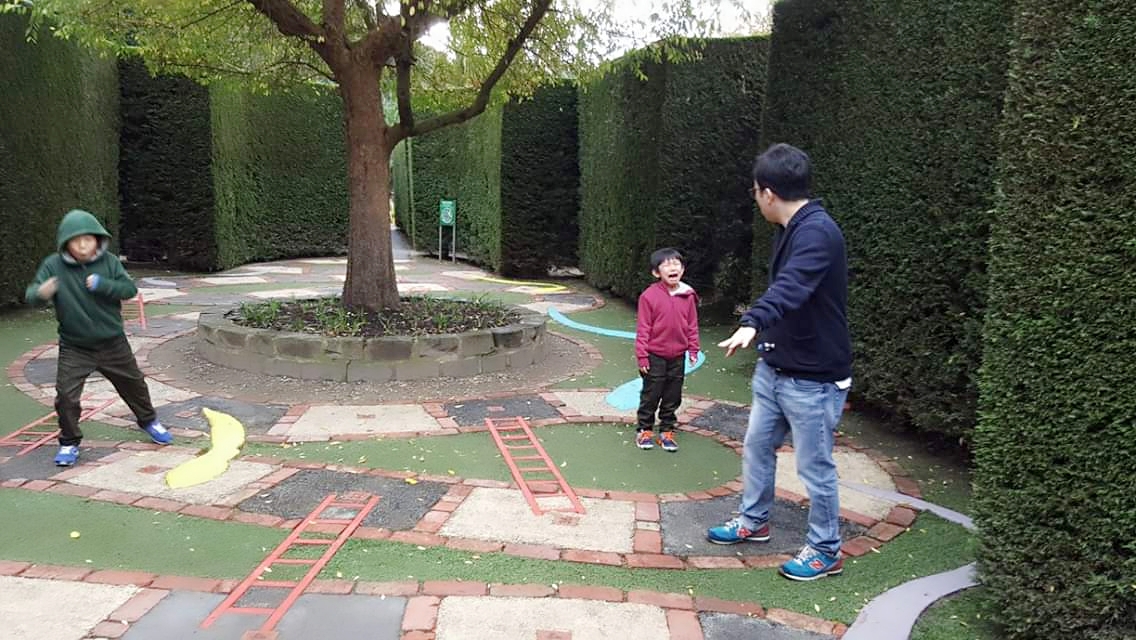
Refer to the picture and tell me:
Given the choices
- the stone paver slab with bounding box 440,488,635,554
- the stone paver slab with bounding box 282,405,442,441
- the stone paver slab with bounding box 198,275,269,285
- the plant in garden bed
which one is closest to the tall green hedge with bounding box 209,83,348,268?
the stone paver slab with bounding box 198,275,269,285

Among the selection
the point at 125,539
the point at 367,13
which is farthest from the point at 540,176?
the point at 125,539

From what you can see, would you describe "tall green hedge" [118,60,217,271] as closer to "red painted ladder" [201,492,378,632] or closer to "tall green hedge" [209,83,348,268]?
"tall green hedge" [209,83,348,268]

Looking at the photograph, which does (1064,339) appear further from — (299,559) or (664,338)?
(299,559)

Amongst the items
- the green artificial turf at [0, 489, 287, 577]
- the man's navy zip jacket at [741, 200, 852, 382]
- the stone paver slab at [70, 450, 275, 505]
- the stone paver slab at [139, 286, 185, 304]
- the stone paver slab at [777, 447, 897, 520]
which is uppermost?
the man's navy zip jacket at [741, 200, 852, 382]

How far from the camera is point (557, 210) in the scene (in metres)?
14.4

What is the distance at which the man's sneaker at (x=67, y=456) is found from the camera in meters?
4.25

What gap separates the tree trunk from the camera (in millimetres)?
7148

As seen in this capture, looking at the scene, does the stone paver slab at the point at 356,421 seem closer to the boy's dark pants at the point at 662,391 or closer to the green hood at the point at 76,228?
the boy's dark pants at the point at 662,391

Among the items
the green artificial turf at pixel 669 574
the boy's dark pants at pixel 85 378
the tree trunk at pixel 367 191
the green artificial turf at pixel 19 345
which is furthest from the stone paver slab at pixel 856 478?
the green artificial turf at pixel 19 345

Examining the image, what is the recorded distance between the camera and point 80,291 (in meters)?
4.38

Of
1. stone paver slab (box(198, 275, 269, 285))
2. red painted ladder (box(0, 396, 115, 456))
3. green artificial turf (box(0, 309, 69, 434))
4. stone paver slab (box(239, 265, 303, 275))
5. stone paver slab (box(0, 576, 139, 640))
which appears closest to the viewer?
stone paver slab (box(0, 576, 139, 640))

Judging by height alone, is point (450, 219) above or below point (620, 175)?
below

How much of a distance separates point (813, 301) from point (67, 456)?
13.5ft

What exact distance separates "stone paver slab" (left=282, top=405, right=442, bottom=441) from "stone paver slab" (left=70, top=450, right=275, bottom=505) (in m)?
0.63
